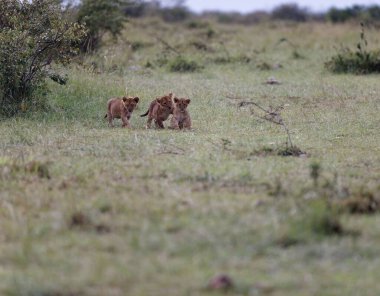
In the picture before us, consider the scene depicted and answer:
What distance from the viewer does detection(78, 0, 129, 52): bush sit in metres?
20.1

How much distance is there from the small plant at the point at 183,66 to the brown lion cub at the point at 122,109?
8.01 m

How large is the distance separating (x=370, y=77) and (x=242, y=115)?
21.6 ft

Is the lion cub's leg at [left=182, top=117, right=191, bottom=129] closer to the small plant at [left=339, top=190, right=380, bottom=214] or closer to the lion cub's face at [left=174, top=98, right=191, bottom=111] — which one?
the lion cub's face at [left=174, top=98, right=191, bottom=111]

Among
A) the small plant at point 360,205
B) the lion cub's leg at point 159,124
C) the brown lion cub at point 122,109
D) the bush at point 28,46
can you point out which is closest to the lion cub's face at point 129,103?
the brown lion cub at point 122,109

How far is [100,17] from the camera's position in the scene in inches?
797

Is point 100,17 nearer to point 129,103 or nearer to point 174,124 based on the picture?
point 129,103

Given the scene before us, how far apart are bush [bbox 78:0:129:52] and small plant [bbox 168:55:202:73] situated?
1806mm

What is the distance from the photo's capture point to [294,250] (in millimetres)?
5441

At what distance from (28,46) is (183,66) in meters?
8.14

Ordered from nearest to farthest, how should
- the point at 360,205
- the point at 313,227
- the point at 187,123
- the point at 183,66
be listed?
the point at 313,227 < the point at 360,205 < the point at 187,123 < the point at 183,66

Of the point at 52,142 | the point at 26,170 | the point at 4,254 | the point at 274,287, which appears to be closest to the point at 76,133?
the point at 52,142

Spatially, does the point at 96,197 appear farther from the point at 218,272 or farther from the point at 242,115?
the point at 242,115

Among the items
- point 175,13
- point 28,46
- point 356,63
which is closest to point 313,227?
point 28,46

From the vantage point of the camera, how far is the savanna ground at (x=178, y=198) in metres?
5.00
